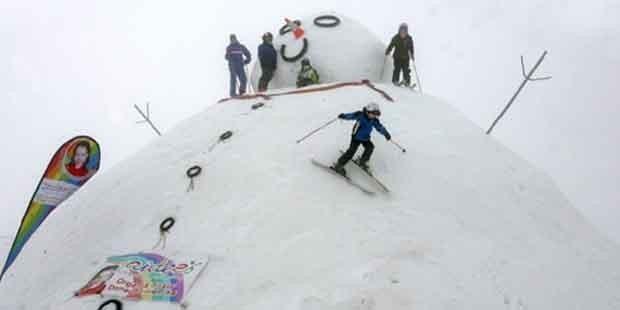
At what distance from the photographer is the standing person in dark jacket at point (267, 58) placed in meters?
10.0

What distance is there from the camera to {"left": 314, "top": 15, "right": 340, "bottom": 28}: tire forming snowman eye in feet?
33.8

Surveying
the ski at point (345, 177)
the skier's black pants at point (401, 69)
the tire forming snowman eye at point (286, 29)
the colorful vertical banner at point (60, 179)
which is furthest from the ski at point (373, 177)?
the tire forming snowman eye at point (286, 29)

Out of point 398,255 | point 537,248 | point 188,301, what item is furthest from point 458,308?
point 188,301

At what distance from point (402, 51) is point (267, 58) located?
2.56 m

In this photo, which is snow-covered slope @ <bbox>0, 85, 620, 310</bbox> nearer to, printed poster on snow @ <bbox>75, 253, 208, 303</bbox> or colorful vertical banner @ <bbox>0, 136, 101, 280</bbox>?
printed poster on snow @ <bbox>75, 253, 208, 303</bbox>

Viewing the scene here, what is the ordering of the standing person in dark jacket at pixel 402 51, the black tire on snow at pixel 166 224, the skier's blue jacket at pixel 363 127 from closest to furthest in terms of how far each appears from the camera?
the black tire on snow at pixel 166 224
the skier's blue jacket at pixel 363 127
the standing person in dark jacket at pixel 402 51

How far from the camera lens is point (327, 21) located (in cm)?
1041

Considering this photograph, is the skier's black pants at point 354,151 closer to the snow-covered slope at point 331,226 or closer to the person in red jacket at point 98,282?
the snow-covered slope at point 331,226

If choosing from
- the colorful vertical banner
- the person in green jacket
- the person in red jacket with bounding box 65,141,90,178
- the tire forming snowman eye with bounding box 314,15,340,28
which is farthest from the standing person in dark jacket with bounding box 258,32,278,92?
the person in red jacket with bounding box 65,141,90,178

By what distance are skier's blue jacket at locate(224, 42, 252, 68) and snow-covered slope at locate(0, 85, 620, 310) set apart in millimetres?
4023

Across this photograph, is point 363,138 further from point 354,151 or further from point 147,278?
point 147,278

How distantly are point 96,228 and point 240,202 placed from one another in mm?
2118

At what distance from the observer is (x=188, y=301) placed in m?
4.55

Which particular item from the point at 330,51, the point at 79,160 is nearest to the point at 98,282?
the point at 79,160
